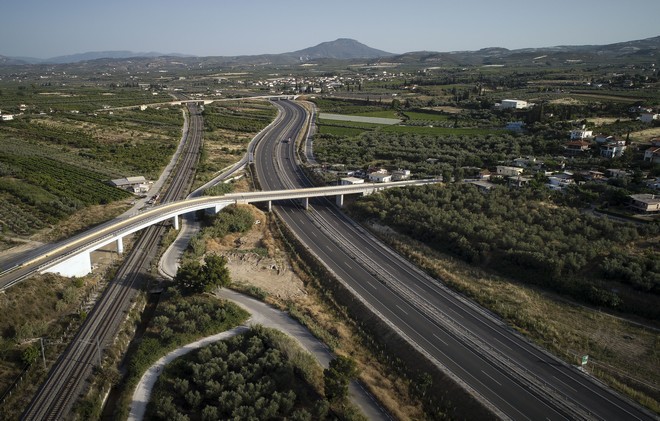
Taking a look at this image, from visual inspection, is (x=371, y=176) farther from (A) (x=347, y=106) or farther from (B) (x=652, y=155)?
(A) (x=347, y=106)

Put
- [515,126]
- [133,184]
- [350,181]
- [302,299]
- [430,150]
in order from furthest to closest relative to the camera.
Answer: [515,126], [430,150], [350,181], [133,184], [302,299]

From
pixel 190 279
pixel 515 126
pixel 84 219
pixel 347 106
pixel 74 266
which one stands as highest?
pixel 347 106

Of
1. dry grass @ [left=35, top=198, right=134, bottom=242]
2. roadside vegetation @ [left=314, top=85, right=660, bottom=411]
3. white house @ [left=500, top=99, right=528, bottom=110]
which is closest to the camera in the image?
roadside vegetation @ [left=314, top=85, right=660, bottom=411]

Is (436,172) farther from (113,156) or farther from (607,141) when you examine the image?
(113,156)

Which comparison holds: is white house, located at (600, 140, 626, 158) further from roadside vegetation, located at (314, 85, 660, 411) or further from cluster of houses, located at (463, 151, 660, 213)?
cluster of houses, located at (463, 151, 660, 213)

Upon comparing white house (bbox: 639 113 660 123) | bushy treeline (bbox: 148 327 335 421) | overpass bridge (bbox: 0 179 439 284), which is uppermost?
white house (bbox: 639 113 660 123)

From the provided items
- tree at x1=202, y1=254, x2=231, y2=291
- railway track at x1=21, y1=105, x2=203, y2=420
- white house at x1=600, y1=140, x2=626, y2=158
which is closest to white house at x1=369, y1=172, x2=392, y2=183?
railway track at x1=21, y1=105, x2=203, y2=420

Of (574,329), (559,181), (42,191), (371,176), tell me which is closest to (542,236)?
(574,329)
